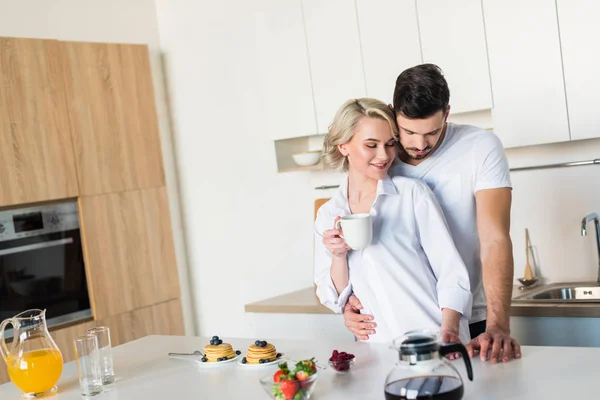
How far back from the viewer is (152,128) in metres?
4.67

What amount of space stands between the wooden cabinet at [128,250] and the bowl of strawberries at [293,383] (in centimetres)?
262

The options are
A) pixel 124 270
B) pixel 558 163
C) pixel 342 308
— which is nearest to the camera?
pixel 342 308

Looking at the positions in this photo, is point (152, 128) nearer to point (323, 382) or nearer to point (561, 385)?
point (323, 382)

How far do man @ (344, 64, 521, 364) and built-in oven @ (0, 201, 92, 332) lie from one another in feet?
6.88

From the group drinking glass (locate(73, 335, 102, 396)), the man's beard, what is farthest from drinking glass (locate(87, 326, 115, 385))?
the man's beard

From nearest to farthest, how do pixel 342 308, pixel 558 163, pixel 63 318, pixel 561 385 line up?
1. pixel 561 385
2. pixel 342 308
3. pixel 558 163
4. pixel 63 318

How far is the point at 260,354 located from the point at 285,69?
2.13m

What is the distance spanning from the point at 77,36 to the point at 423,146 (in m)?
2.82

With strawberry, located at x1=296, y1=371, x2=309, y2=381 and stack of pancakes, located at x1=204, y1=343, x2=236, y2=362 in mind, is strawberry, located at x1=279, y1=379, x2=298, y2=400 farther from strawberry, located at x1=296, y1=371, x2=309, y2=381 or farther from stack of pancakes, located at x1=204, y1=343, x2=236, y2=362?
stack of pancakes, located at x1=204, y1=343, x2=236, y2=362

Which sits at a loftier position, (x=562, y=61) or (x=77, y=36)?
(x=77, y=36)

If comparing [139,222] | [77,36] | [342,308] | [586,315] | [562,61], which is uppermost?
[77,36]

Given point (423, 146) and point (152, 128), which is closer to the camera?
point (423, 146)

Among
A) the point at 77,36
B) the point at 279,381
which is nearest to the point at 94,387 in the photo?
the point at 279,381

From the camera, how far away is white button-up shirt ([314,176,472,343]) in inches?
92.0
